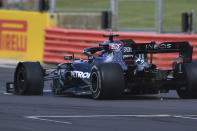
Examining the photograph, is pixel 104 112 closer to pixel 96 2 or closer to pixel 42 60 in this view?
pixel 42 60

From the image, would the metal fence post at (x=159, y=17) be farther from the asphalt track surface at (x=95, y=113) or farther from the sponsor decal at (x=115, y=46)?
the sponsor decal at (x=115, y=46)

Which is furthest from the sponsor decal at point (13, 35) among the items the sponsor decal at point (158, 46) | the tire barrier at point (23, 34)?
the sponsor decal at point (158, 46)

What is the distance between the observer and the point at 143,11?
48.0 metres

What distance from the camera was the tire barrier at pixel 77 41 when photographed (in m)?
21.6

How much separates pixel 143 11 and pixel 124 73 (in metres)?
34.3

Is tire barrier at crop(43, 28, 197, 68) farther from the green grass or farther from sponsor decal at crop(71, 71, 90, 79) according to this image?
the green grass

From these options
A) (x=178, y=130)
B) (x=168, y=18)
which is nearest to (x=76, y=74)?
(x=178, y=130)

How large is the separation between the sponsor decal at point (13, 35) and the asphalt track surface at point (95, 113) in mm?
10188

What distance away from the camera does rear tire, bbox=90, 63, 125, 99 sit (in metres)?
13.3

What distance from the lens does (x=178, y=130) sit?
9711 millimetres

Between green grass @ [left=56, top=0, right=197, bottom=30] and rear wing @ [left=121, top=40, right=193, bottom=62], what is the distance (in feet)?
83.9

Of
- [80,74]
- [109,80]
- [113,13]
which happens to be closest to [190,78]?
[109,80]

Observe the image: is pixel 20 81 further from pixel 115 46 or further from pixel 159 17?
pixel 159 17

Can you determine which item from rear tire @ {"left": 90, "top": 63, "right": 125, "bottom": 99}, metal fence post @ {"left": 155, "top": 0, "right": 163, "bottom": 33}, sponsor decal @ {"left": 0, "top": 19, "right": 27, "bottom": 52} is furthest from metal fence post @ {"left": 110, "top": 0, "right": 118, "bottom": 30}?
rear tire @ {"left": 90, "top": 63, "right": 125, "bottom": 99}
